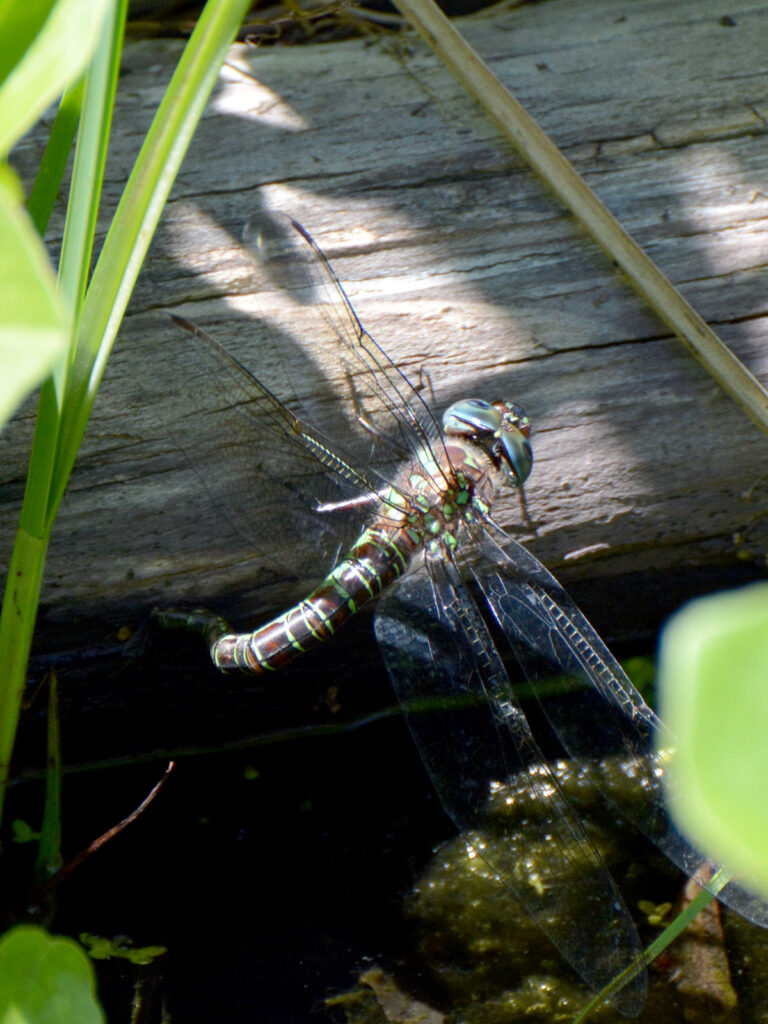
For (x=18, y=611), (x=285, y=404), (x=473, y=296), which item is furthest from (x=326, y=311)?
(x=18, y=611)

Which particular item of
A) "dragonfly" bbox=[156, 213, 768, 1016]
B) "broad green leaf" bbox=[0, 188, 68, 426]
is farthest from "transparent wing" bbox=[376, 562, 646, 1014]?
"broad green leaf" bbox=[0, 188, 68, 426]

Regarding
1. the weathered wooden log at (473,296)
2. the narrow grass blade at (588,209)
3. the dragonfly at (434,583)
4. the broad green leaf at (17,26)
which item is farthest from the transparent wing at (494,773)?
the broad green leaf at (17,26)

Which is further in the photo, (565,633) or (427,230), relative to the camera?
(427,230)

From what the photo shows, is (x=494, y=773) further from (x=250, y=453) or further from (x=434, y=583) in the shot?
(x=250, y=453)

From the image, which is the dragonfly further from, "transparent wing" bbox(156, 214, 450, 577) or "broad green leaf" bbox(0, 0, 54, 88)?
"broad green leaf" bbox(0, 0, 54, 88)

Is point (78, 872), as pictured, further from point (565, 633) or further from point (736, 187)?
point (736, 187)

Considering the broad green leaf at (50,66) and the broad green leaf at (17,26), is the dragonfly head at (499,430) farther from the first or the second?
the broad green leaf at (50,66)

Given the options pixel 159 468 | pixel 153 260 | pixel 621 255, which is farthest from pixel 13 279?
pixel 621 255
